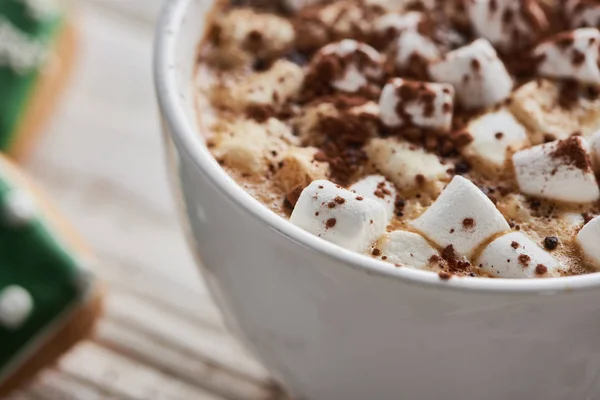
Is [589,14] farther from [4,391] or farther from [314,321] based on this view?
[4,391]

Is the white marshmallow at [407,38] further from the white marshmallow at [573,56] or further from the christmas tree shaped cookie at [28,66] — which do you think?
the christmas tree shaped cookie at [28,66]

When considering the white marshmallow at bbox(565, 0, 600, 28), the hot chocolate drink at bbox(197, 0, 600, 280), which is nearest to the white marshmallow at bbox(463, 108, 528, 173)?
the hot chocolate drink at bbox(197, 0, 600, 280)

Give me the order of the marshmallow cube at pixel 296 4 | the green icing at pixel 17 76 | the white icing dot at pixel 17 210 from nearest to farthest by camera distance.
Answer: the marshmallow cube at pixel 296 4 → the white icing dot at pixel 17 210 → the green icing at pixel 17 76

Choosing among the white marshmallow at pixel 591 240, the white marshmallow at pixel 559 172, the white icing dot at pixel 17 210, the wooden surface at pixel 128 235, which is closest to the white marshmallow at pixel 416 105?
the white marshmallow at pixel 559 172

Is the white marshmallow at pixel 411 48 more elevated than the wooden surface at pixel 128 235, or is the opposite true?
the white marshmallow at pixel 411 48

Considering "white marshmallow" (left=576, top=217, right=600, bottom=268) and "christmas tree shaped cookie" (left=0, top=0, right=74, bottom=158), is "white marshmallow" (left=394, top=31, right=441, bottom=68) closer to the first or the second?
"white marshmallow" (left=576, top=217, right=600, bottom=268)

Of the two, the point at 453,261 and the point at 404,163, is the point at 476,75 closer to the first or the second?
the point at 404,163

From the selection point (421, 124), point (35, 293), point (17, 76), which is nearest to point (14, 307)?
point (35, 293)
